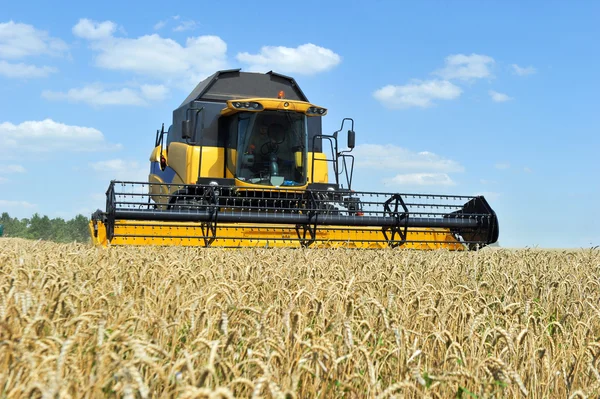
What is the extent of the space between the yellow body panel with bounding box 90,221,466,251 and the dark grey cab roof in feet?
12.4

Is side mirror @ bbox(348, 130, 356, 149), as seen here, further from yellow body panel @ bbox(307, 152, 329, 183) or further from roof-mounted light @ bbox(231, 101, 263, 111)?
roof-mounted light @ bbox(231, 101, 263, 111)

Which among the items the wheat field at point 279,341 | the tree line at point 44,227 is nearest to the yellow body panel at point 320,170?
the wheat field at point 279,341

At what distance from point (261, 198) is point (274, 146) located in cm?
208

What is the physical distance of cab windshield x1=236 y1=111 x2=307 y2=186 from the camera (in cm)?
1145

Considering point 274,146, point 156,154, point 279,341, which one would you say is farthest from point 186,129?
point 279,341

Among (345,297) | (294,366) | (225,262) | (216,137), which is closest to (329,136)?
(216,137)

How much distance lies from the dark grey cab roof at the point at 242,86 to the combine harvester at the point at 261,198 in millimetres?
22

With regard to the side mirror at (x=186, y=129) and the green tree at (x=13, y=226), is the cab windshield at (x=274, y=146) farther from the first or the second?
the green tree at (x=13, y=226)

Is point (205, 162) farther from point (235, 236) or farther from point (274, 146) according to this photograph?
point (235, 236)

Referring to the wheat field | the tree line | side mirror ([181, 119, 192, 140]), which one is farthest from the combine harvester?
the tree line

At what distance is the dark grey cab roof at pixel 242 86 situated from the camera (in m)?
13.4

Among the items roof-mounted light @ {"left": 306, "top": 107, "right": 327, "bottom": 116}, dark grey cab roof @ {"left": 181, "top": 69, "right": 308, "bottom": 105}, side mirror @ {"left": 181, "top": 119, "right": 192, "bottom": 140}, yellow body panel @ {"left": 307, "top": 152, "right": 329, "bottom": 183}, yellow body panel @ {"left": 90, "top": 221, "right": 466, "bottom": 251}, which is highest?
dark grey cab roof @ {"left": 181, "top": 69, "right": 308, "bottom": 105}

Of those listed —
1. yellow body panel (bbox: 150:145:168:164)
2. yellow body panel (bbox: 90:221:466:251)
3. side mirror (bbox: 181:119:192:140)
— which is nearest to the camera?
yellow body panel (bbox: 90:221:466:251)

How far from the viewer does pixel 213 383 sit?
2.54 meters
